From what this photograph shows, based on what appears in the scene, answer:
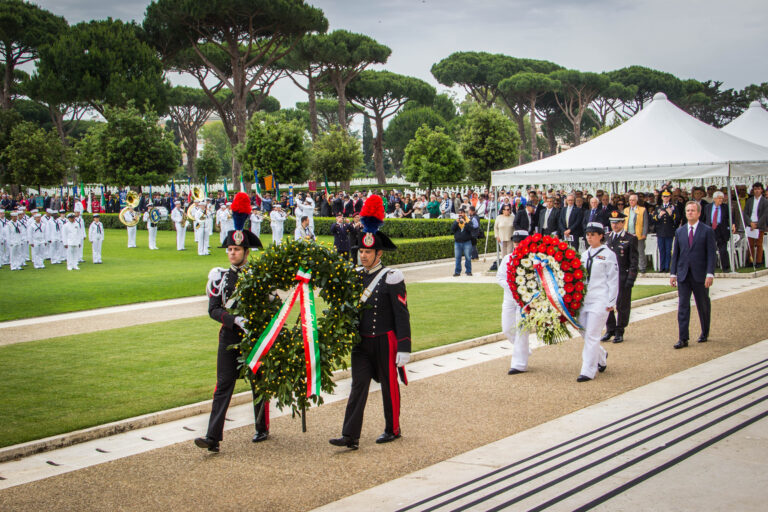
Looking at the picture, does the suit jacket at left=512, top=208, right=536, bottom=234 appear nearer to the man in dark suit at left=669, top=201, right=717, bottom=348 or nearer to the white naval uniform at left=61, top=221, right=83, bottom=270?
the man in dark suit at left=669, top=201, right=717, bottom=348

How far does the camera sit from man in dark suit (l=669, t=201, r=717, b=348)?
1055 cm

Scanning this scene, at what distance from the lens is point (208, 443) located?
6410mm

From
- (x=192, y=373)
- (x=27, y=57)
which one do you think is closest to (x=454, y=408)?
(x=192, y=373)

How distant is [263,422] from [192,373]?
2.93 m

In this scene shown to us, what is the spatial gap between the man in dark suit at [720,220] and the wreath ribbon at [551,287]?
10760 mm

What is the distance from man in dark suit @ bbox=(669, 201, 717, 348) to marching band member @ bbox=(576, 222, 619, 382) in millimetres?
1944

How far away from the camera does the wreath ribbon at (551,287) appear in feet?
29.2

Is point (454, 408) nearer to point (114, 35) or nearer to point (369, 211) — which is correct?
point (369, 211)

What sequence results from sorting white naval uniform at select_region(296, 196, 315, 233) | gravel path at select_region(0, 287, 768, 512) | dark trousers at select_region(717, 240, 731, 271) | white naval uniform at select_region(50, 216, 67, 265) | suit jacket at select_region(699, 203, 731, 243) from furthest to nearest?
white naval uniform at select_region(296, 196, 315, 233) < white naval uniform at select_region(50, 216, 67, 265) < dark trousers at select_region(717, 240, 731, 271) < suit jacket at select_region(699, 203, 731, 243) < gravel path at select_region(0, 287, 768, 512)

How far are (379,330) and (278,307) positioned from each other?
3.08 feet

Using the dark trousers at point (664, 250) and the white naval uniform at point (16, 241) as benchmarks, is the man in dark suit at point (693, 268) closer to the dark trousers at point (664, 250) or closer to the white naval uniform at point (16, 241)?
the dark trousers at point (664, 250)

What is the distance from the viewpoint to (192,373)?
9469 mm

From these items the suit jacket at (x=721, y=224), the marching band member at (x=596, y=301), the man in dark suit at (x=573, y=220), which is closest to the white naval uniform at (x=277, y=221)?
the man in dark suit at (x=573, y=220)

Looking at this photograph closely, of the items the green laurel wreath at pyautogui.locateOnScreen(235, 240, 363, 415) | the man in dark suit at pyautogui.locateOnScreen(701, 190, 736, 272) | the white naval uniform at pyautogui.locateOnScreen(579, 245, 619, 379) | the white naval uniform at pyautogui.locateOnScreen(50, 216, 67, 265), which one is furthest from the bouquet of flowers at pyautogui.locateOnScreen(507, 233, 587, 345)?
the white naval uniform at pyautogui.locateOnScreen(50, 216, 67, 265)
